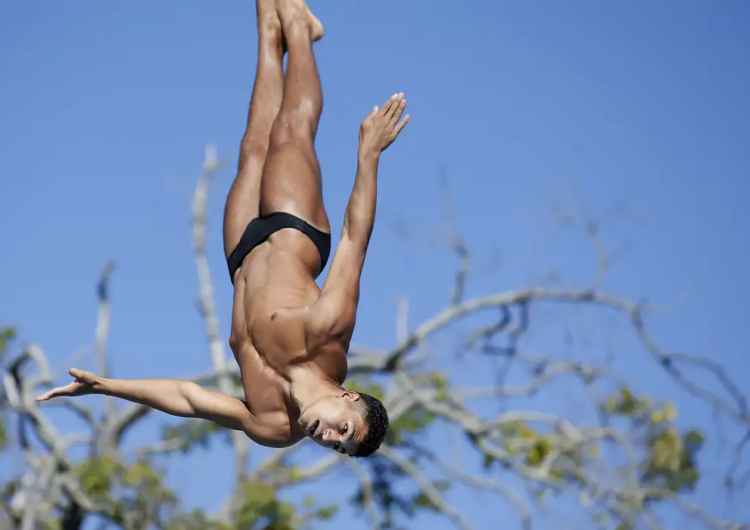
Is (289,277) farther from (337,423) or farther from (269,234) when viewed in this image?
(337,423)

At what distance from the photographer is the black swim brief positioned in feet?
20.0

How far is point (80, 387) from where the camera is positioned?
5988 mm

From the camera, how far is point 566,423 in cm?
1569

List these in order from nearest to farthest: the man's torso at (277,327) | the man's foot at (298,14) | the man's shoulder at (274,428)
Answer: the man's torso at (277,327), the man's shoulder at (274,428), the man's foot at (298,14)

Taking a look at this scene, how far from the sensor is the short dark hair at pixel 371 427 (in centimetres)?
560

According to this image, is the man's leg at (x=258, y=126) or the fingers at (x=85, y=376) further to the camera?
the man's leg at (x=258, y=126)

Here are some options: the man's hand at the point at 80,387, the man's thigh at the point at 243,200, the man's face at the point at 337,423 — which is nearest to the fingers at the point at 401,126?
the man's thigh at the point at 243,200

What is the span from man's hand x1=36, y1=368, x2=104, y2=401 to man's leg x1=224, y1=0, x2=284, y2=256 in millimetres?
954

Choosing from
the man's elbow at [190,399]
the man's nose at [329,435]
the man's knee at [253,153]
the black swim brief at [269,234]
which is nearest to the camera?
the man's nose at [329,435]

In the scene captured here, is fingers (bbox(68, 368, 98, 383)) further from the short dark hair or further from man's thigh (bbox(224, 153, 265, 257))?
the short dark hair

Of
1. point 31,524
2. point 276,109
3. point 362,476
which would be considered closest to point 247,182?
point 276,109

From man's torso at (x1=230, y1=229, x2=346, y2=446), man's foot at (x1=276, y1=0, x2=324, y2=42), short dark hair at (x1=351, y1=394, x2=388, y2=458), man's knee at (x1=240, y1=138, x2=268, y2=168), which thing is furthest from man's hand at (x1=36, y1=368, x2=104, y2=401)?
man's foot at (x1=276, y1=0, x2=324, y2=42)

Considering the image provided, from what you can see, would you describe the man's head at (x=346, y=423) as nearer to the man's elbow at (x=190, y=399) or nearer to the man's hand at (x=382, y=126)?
the man's elbow at (x=190, y=399)

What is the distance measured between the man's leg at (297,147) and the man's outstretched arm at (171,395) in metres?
0.97
